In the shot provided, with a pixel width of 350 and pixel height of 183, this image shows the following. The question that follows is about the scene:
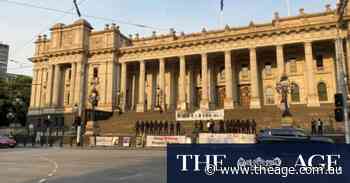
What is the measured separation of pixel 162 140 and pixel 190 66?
906 inches

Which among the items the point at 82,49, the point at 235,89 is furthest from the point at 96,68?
the point at 235,89

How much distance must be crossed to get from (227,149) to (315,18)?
38135 millimetres

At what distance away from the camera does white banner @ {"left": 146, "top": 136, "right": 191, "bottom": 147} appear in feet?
80.9

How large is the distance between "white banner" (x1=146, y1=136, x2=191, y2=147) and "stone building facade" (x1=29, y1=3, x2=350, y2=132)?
37.7ft

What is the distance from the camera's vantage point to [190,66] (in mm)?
46781

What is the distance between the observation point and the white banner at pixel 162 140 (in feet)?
80.9

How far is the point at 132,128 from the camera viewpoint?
3391cm

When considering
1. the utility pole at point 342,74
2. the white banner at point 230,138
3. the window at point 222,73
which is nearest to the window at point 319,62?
the window at point 222,73

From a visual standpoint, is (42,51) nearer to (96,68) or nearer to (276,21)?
(96,68)

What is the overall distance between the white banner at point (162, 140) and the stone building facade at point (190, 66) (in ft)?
37.7

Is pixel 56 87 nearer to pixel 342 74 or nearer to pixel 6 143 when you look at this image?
pixel 6 143

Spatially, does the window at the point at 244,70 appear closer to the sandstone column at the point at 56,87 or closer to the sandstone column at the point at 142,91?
the sandstone column at the point at 142,91

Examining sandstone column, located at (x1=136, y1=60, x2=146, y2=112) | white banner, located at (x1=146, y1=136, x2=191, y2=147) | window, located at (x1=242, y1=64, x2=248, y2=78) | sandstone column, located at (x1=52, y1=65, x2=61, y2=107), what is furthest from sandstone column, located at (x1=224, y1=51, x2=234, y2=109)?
sandstone column, located at (x1=52, y1=65, x2=61, y2=107)

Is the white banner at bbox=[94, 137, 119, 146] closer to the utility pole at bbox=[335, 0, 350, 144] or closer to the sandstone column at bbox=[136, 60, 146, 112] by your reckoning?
the sandstone column at bbox=[136, 60, 146, 112]
